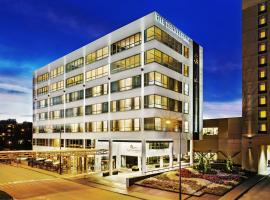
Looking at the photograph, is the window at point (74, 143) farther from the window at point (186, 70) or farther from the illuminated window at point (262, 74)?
the illuminated window at point (262, 74)

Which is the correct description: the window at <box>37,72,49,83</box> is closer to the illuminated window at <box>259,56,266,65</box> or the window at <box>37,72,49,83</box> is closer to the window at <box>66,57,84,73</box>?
the window at <box>66,57,84,73</box>

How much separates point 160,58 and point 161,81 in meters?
3.49

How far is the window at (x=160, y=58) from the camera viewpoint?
1649 inches

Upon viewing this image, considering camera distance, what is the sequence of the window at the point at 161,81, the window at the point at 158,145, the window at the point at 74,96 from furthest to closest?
the window at the point at 74,96
the window at the point at 158,145
the window at the point at 161,81

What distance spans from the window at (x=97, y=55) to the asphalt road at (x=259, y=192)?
31369 millimetres

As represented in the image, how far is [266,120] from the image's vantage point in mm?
49000

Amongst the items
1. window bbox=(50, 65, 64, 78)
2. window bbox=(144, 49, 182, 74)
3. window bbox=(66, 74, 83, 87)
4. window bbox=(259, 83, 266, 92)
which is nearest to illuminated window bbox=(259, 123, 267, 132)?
window bbox=(259, 83, 266, 92)

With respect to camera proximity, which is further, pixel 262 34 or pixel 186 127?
pixel 262 34

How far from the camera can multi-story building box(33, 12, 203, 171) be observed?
138ft

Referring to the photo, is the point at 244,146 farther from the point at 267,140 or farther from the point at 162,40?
the point at 162,40

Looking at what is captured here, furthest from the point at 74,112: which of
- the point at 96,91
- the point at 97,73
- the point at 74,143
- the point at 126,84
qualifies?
the point at 126,84

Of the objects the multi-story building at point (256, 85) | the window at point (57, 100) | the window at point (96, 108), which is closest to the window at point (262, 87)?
the multi-story building at point (256, 85)

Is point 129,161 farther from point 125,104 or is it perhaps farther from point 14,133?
point 14,133

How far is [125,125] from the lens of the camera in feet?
148
